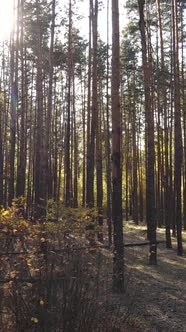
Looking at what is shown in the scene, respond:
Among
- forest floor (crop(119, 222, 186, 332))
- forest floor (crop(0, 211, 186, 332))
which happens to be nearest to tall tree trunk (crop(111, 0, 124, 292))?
forest floor (crop(119, 222, 186, 332))

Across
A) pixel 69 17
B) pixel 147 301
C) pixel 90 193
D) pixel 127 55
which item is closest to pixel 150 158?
pixel 90 193

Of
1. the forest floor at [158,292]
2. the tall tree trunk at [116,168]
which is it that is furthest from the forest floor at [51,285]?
the tall tree trunk at [116,168]

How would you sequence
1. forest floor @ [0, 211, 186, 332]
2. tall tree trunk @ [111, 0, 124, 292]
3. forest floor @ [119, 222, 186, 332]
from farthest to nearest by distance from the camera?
tall tree trunk @ [111, 0, 124, 292] < forest floor @ [119, 222, 186, 332] < forest floor @ [0, 211, 186, 332]

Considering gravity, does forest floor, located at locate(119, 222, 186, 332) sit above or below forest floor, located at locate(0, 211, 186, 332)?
below

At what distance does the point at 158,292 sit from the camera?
29.6 feet

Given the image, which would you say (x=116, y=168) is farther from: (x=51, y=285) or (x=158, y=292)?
(x=51, y=285)

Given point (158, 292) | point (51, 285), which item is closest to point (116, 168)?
point (158, 292)

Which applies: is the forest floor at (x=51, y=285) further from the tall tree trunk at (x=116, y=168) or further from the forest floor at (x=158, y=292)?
the tall tree trunk at (x=116, y=168)

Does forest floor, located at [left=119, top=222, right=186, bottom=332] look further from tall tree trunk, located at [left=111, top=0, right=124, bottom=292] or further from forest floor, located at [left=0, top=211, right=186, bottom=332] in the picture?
forest floor, located at [left=0, top=211, right=186, bottom=332]

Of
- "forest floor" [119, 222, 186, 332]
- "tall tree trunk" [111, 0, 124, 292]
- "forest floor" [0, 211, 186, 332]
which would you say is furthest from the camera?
"tall tree trunk" [111, 0, 124, 292]

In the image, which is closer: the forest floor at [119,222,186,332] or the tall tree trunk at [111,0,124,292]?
the forest floor at [119,222,186,332]

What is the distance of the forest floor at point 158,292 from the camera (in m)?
6.97

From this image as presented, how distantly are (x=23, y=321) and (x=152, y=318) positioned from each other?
3.18 metres

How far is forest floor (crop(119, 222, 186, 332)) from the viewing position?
697 centimetres
